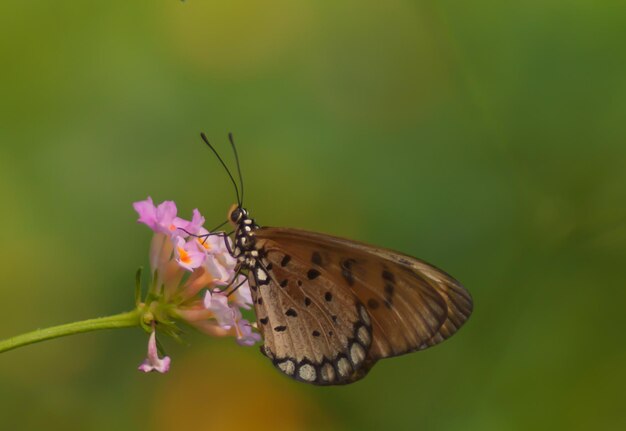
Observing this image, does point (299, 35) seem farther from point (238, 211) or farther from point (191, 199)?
point (238, 211)

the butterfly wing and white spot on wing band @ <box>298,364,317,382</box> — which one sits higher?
the butterfly wing

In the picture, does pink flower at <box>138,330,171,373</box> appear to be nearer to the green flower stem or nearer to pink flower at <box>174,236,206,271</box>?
the green flower stem

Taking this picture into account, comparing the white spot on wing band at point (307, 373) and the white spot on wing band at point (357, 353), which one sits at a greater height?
the white spot on wing band at point (357, 353)

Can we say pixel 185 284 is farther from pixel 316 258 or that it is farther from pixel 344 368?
pixel 344 368

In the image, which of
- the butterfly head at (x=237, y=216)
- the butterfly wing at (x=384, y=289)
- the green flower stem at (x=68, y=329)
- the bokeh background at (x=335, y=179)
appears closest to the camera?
the green flower stem at (x=68, y=329)

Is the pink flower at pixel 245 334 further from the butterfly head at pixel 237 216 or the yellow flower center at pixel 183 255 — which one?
the butterfly head at pixel 237 216

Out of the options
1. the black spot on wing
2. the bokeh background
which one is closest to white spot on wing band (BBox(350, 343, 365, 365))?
the black spot on wing

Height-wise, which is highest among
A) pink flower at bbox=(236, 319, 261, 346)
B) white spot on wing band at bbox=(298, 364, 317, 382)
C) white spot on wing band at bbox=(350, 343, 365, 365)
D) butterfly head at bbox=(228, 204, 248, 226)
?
butterfly head at bbox=(228, 204, 248, 226)

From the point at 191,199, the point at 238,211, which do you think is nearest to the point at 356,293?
the point at 238,211

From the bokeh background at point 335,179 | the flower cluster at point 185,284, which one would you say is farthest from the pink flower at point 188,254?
the bokeh background at point 335,179
